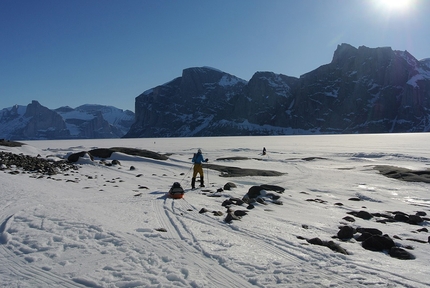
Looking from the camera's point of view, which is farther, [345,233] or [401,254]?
[345,233]

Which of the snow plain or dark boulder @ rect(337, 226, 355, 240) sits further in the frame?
dark boulder @ rect(337, 226, 355, 240)

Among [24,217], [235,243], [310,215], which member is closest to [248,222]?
[235,243]

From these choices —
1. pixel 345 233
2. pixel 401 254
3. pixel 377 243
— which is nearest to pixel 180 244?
pixel 345 233

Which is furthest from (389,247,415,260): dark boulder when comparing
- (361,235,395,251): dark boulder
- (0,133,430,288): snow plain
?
(361,235,395,251): dark boulder

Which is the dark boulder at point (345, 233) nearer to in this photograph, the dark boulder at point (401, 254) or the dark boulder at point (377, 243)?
the dark boulder at point (377, 243)

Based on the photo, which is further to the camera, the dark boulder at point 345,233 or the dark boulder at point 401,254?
the dark boulder at point 345,233

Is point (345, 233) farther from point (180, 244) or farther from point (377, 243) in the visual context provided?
point (180, 244)

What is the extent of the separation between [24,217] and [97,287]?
17.7 feet

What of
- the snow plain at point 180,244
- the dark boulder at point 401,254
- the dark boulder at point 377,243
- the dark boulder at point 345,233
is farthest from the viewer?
the dark boulder at point 345,233

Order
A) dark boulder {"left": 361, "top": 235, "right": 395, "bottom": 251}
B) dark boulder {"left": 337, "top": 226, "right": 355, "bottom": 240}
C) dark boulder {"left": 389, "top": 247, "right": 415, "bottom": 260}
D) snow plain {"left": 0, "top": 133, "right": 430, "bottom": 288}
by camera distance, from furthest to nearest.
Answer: dark boulder {"left": 337, "top": 226, "right": 355, "bottom": 240}, dark boulder {"left": 361, "top": 235, "right": 395, "bottom": 251}, dark boulder {"left": 389, "top": 247, "right": 415, "bottom": 260}, snow plain {"left": 0, "top": 133, "right": 430, "bottom": 288}

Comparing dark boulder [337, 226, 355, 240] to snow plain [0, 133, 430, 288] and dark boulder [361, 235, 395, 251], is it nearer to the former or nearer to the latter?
snow plain [0, 133, 430, 288]

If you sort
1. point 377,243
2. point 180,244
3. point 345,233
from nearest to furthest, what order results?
point 180,244 < point 377,243 < point 345,233

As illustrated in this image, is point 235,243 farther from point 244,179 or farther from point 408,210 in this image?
point 244,179

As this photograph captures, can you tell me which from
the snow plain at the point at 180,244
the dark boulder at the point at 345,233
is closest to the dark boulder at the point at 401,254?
the snow plain at the point at 180,244
